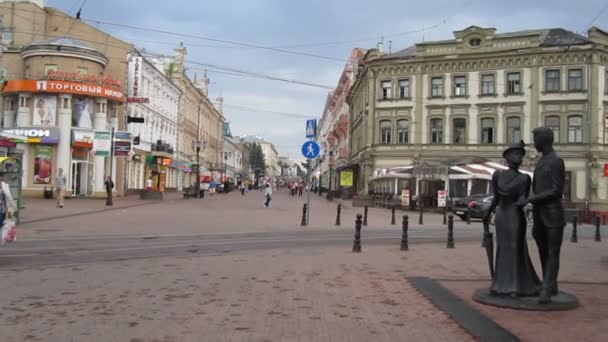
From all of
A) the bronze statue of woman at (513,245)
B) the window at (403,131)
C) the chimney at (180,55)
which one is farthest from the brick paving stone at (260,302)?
the chimney at (180,55)

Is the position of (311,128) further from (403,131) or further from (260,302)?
(403,131)

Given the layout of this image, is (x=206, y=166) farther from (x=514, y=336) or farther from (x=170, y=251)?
(x=514, y=336)

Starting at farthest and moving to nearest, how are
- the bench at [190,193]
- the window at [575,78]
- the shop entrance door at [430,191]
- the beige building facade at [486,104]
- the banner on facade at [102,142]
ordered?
the bench at [190,193] < the window at [575,78] < the beige building facade at [486,104] < the shop entrance door at [430,191] < the banner on facade at [102,142]

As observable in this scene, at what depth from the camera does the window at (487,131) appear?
47062 millimetres

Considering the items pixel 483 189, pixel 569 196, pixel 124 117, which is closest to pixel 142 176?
pixel 124 117

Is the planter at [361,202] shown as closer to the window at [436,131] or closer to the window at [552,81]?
the window at [436,131]

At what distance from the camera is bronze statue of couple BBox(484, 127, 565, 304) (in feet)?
24.4

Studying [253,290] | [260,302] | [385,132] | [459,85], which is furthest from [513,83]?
[260,302]

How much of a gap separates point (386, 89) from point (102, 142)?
24276 mm

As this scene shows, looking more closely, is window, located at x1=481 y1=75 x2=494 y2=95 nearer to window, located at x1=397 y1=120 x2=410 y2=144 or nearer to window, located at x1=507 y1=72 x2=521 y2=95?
window, located at x1=507 y1=72 x2=521 y2=95

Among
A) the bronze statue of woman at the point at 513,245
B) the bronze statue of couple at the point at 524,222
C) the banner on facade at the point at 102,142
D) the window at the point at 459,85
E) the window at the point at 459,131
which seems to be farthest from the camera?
the window at the point at 459,85

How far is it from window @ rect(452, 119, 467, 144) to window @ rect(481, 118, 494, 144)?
1.38 meters

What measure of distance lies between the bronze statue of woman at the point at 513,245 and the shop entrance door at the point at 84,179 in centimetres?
3573

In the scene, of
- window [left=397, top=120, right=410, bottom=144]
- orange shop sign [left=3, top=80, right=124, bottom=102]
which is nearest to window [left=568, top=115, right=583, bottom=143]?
window [left=397, top=120, right=410, bottom=144]
